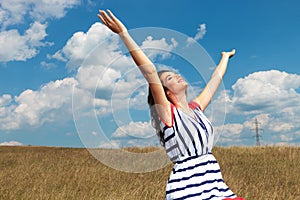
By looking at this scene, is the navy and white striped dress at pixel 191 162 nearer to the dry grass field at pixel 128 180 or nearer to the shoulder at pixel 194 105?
the shoulder at pixel 194 105

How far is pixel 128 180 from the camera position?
8.74m

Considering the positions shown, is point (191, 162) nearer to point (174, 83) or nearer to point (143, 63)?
point (174, 83)

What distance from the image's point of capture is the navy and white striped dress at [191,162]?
8.18 ft

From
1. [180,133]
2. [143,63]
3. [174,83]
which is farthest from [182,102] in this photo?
[143,63]

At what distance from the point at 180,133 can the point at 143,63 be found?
1.77ft

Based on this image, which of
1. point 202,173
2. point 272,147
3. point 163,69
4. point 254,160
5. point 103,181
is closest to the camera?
point 202,173

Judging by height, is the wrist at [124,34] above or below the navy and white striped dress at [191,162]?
above

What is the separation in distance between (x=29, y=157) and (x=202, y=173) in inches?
500

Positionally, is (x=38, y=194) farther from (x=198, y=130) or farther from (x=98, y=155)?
(x=198, y=130)

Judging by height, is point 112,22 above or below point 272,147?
below

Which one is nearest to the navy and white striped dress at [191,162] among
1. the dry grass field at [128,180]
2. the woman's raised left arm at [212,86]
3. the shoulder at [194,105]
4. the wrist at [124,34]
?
the shoulder at [194,105]

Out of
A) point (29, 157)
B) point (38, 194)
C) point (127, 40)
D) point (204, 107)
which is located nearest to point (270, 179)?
point (38, 194)

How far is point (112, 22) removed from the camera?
2586 mm

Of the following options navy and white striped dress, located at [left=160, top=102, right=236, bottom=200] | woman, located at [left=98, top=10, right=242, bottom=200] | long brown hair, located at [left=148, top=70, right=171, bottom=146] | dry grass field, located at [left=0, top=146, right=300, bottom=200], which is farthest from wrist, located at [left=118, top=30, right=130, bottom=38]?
dry grass field, located at [left=0, top=146, right=300, bottom=200]
